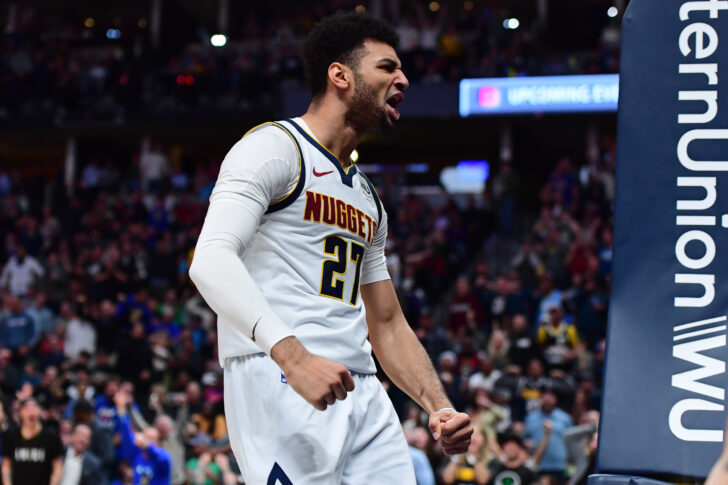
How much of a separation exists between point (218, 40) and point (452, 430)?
75.9 feet

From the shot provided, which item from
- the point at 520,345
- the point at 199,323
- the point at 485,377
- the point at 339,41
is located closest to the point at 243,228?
the point at 339,41

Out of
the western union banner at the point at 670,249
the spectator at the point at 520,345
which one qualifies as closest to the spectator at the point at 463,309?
the spectator at the point at 520,345

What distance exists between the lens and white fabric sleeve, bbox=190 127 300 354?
→ 2.67 meters

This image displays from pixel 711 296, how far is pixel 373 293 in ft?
4.02

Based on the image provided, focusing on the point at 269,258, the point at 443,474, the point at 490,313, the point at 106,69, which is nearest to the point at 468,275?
the point at 490,313

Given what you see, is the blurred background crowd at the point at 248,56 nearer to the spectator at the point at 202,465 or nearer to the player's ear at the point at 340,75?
the spectator at the point at 202,465

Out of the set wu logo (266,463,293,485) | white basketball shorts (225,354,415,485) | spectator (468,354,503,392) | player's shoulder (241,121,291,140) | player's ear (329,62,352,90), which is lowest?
spectator (468,354,503,392)

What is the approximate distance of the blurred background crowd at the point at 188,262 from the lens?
1033 centimetres

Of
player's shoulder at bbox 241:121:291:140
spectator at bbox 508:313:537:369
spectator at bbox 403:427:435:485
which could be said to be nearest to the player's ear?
player's shoulder at bbox 241:121:291:140

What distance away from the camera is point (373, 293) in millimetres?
3695

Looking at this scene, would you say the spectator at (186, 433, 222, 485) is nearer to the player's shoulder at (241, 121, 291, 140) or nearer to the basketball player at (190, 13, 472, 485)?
the basketball player at (190, 13, 472, 485)

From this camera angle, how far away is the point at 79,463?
10.3m

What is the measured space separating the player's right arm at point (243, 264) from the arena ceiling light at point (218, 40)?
2253 cm

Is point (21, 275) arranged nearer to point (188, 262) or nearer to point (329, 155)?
point (188, 262)
